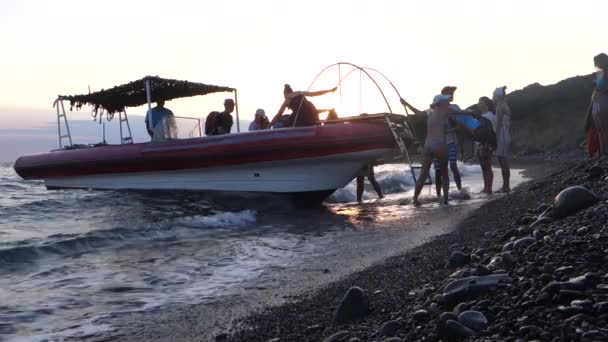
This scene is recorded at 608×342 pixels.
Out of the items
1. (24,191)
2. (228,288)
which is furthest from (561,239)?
(24,191)

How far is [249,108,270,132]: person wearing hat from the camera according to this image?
12.6 meters

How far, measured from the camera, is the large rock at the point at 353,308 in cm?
365

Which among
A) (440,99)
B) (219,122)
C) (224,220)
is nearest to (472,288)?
(440,99)

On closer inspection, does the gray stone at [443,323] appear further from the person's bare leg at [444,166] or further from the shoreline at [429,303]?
the person's bare leg at [444,166]

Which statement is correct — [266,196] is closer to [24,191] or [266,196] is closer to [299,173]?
[299,173]

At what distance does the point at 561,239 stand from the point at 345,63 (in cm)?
754

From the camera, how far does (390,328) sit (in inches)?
119

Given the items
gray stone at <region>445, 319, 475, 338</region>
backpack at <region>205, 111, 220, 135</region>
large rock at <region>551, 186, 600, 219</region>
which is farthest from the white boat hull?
gray stone at <region>445, 319, 475, 338</region>

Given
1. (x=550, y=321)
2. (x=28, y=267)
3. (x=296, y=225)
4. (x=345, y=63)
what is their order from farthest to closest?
1. (x=345, y=63)
2. (x=296, y=225)
3. (x=28, y=267)
4. (x=550, y=321)

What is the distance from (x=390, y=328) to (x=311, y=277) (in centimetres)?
266

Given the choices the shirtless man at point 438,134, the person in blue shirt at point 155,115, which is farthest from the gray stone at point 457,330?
the person in blue shirt at point 155,115

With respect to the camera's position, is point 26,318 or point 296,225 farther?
point 296,225

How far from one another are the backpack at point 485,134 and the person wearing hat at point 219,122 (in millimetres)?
4857

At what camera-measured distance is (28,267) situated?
23.0 ft
